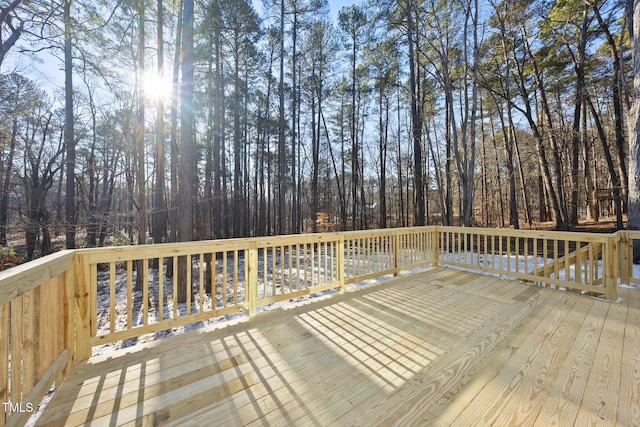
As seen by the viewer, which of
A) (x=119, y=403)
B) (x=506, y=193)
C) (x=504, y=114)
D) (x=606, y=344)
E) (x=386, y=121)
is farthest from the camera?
(x=506, y=193)

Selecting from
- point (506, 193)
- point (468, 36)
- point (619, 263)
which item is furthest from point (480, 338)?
point (506, 193)

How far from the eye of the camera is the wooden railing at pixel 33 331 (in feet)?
3.59

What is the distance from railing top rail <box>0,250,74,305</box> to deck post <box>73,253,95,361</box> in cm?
16

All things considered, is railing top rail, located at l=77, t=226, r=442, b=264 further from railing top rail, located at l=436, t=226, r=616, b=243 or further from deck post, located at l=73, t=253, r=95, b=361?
railing top rail, located at l=436, t=226, r=616, b=243

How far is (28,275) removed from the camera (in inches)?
48.4

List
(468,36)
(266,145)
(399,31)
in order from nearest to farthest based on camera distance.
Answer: (468,36), (399,31), (266,145)

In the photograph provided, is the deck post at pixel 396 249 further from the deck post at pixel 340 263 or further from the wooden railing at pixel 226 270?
the deck post at pixel 340 263

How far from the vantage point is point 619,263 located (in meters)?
3.67

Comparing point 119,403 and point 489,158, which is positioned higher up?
point 489,158

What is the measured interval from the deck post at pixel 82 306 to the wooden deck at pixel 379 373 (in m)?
0.12

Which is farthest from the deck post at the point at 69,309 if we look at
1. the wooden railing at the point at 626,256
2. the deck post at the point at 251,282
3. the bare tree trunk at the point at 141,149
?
the wooden railing at the point at 626,256

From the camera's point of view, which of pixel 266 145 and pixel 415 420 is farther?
pixel 266 145

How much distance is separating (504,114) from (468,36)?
22.0 feet

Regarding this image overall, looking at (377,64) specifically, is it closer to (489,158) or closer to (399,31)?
(399,31)
